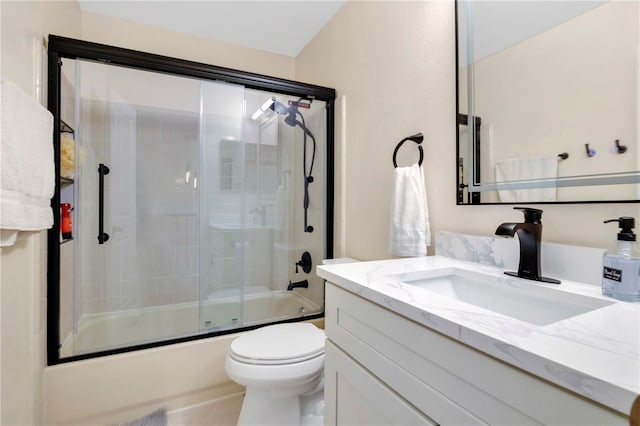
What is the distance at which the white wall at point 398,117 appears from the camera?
970 mm

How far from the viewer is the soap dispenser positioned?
614 mm

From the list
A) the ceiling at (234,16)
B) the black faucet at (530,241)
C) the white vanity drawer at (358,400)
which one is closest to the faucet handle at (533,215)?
the black faucet at (530,241)

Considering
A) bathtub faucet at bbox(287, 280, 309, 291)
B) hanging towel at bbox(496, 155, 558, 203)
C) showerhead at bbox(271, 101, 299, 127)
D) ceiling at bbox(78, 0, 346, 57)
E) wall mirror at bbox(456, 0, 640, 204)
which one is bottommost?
bathtub faucet at bbox(287, 280, 309, 291)

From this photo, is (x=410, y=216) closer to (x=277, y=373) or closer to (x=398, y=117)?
(x=398, y=117)

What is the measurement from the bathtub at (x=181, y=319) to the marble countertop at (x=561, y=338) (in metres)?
1.37

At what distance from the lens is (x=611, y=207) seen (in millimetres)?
754

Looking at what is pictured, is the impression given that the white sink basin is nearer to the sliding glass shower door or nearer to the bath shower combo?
the bath shower combo

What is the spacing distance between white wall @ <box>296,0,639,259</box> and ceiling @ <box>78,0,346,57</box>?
0.51 feet

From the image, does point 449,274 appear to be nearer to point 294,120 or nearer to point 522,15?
point 522,15

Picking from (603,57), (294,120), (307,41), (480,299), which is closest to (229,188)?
(294,120)

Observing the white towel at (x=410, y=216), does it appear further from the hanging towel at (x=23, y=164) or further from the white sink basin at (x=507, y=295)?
the hanging towel at (x=23, y=164)

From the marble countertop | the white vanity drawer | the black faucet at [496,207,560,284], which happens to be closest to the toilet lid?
the white vanity drawer

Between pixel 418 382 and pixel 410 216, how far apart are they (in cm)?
74

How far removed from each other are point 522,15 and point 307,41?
5.74 feet
